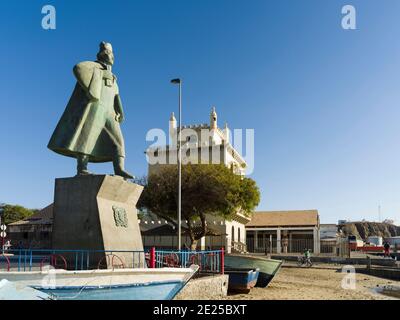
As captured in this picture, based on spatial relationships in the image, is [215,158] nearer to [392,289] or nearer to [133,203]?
[392,289]

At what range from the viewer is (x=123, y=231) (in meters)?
12.4

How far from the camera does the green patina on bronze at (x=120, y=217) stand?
40.2ft

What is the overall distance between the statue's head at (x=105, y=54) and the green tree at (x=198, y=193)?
2332 cm

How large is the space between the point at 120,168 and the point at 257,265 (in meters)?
9.49

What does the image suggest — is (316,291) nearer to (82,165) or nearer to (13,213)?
(82,165)

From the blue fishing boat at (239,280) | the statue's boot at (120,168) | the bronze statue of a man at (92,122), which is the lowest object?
the blue fishing boat at (239,280)

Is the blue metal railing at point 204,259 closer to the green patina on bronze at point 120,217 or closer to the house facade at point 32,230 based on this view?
the green patina on bronze at point 120,217

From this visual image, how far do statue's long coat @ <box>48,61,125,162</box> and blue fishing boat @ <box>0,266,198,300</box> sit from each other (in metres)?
4.76

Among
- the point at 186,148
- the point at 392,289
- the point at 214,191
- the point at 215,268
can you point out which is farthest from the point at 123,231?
the point at 186,148

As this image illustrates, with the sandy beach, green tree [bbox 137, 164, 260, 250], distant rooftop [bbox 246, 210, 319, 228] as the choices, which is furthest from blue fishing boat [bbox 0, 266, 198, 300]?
distant rooftop [bbox 246, 210, 319, 228]

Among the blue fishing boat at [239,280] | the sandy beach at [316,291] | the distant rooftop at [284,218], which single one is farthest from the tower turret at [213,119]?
the blue fishing boat at [239,280]

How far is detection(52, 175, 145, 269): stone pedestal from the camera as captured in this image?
37.4ft

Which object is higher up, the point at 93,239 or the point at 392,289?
the point at 93,239
